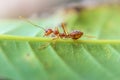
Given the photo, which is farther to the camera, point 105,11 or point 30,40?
point 105,11

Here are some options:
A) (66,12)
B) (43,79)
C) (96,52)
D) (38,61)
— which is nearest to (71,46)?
(96,52)

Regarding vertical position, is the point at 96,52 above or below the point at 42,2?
below

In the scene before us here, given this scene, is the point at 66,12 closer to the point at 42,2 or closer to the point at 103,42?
the point at 103,42

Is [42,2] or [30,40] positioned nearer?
[30,40]

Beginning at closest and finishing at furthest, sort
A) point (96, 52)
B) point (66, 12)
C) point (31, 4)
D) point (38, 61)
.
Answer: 1. point (38, 61)
2. point (96, 52)
3. point (66, 12)
4. point (31, 4)

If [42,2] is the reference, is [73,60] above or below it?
below

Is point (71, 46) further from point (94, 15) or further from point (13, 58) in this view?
point (94, 15)

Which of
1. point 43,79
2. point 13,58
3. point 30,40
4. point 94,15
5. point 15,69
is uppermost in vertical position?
point 94,15

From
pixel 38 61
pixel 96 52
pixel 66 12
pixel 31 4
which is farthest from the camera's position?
pixel 31 4

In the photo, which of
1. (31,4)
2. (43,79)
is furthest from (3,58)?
(31,4)
